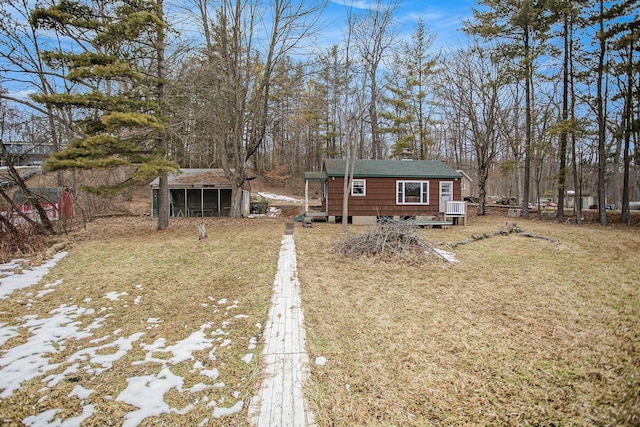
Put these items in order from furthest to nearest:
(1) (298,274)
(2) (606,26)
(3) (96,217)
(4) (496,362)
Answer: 1. (3) (96,217)
2. (2) (606,26)
3. (1) (298,274)
4. (4) (496,362)

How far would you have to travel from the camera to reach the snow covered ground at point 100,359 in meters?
2.48

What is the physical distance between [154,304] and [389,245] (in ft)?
16.8

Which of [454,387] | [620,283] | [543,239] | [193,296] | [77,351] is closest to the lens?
[454,387]

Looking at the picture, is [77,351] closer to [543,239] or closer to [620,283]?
[620,283]

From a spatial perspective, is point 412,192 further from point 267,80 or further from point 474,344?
point 474,344

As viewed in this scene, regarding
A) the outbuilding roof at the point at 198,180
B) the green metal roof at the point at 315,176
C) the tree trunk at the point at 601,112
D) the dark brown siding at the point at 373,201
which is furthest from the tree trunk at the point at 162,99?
the tree trunk at the point at 601,112

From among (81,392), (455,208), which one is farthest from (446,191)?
(81,392)

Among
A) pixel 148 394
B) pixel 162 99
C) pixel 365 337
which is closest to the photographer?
pixel 148 394

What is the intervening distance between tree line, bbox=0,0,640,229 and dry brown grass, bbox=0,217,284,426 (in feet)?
9.97

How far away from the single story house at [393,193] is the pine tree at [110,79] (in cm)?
720

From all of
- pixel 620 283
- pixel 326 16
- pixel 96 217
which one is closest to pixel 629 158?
pixel 620 283

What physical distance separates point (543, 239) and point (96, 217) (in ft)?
64.8

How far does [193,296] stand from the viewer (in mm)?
5109

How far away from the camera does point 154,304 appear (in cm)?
480
